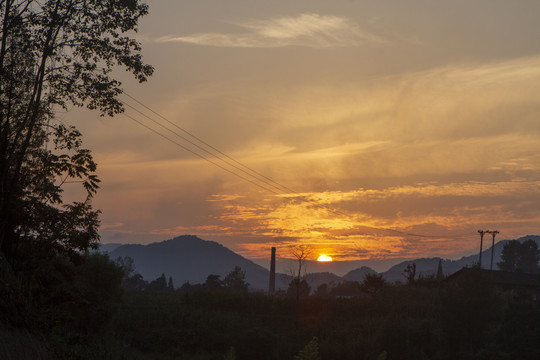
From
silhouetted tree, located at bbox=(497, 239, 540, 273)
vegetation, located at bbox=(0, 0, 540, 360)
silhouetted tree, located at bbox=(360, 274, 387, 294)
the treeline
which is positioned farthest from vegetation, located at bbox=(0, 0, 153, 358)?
silhouetted tree, located at bbox=(497, 239, 540, 273)

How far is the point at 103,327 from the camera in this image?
2315 inches

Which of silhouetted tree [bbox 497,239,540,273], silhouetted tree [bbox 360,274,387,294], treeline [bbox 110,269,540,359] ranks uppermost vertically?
silhouetted tree [bbox 497,239,540,273]

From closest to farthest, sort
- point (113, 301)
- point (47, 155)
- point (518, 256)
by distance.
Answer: point (47, 155) < point (113, 301) < point (518, 256)

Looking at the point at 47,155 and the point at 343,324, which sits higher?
the point at 47,155

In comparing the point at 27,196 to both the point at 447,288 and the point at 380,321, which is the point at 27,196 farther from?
the point at 380,321

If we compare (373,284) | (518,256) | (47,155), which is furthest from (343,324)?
(518,256)

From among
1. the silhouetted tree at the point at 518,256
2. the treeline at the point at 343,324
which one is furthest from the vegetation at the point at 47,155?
the silhouetted tree at the point at 518,256

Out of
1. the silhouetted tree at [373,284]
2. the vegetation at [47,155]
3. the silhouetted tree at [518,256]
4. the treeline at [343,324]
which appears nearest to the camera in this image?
the vegetation at [47,155]

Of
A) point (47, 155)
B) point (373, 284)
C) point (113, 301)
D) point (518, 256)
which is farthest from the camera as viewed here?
point (518, 256)

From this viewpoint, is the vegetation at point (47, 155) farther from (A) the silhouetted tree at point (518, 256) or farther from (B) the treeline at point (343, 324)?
(A) the silhouetted tree at point (518, 256)

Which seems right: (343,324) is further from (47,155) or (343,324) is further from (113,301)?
(47,155)

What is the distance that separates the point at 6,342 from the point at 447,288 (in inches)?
2017

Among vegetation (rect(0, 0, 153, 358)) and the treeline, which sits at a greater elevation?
vegetation (rect(0, 0, 153, 358))

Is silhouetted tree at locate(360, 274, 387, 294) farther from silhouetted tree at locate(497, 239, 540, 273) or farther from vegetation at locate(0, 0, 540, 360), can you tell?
silhouetted tree at locate(497, 239, 540, 273)
